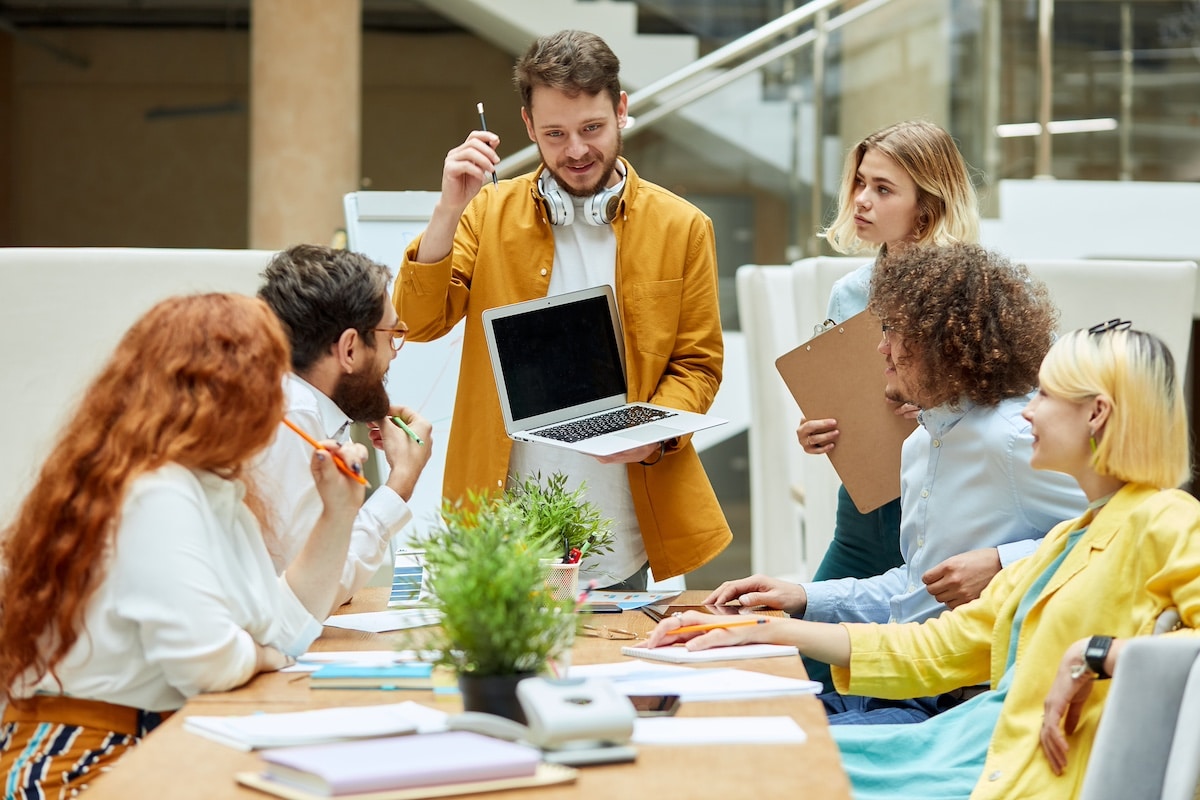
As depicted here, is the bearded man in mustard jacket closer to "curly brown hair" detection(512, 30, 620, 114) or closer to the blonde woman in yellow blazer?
"curly brown hair" detection(512, 30, 620, 114)

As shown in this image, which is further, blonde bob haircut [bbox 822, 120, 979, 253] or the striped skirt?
blonde bob haircut [bbox 822, 120, 979, 253]

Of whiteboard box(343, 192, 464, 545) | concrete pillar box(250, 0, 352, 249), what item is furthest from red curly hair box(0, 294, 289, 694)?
concrete pillar box(250, 0, 352, 249)

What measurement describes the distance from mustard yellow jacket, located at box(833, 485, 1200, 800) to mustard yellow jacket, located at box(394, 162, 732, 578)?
769 mm

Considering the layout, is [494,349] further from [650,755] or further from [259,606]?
[650,755]

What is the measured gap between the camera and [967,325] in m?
2.06

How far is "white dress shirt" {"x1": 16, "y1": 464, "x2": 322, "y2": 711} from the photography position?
4.93 ft

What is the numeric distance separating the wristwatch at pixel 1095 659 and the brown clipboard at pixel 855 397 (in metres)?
0.95

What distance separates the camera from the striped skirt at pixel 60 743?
1527 millimetres

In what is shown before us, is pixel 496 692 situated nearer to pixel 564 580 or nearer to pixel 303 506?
pixel 564 580

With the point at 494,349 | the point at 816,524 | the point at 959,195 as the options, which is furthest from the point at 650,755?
the point at 816,524

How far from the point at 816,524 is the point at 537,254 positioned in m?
1.86

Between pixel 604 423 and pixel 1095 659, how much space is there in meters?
1.13

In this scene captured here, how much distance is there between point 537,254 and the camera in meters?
2.72

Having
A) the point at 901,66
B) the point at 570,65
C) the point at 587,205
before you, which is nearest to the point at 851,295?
the point at 587,205
